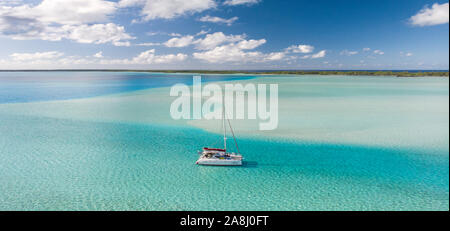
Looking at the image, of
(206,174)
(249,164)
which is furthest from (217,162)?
(249,164)

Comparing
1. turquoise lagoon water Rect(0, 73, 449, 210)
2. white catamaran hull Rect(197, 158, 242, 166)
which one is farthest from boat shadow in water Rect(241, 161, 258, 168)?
white catamaran hull Rect(197, 158, 242, 166)

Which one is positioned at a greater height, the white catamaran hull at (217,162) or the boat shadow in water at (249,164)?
the white catamaran hull at (217,162)

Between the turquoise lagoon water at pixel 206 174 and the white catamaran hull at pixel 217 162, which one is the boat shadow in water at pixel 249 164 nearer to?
the turquoise lagoon water at pixel 206 174

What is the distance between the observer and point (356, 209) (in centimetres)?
1186

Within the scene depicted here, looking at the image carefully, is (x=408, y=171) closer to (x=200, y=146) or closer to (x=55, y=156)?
(x=200, y=146)

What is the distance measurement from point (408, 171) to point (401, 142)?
5734mm

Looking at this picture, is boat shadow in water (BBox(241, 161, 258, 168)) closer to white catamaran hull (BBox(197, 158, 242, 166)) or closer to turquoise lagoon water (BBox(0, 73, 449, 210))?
turquoise lagoon water (BBox(0, 73, 449, 210))

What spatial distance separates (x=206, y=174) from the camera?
15.1 m

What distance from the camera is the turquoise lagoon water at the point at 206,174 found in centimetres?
1230

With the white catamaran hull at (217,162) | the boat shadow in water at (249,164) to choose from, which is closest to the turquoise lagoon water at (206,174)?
the boat shadow in water at (249,164)

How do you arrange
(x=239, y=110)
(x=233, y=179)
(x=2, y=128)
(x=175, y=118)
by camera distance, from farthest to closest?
(x=239, y=110), (x=175, y=118), (x=2, y=128), (x=233, y=179)

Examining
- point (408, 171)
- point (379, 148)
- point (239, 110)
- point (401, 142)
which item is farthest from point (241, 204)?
point (239, 110)

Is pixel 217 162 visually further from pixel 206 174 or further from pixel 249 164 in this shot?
pixel 249 164
